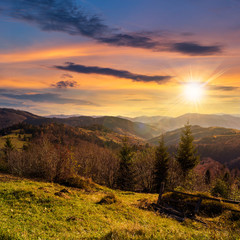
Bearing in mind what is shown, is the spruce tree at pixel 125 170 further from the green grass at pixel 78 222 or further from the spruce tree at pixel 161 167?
the green grass at pixel 78 222

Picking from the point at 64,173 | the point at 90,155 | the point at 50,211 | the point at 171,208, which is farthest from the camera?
the point at 90,155

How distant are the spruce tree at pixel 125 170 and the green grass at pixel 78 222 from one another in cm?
2387

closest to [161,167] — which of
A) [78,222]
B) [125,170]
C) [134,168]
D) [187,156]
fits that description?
[187,156]

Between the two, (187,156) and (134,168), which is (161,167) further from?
(134,168)

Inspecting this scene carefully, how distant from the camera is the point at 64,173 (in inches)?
1030

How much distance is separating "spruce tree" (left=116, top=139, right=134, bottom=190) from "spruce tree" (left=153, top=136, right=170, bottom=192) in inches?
244

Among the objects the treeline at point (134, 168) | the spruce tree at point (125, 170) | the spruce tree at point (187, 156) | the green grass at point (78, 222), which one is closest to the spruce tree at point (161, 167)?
the treeline at point (134, 168)

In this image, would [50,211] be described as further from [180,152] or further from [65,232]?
[180,152]

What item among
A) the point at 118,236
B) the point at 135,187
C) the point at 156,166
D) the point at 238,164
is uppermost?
the point at 118,236

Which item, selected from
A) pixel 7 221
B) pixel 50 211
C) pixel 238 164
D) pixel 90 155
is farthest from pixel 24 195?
pixel 238 164

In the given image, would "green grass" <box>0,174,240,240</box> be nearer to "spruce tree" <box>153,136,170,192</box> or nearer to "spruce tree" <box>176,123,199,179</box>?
"spruce tree" <box>176,123,199,179</box>

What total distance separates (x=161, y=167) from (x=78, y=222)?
2753 centimetres

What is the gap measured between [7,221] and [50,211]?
2.97 meters

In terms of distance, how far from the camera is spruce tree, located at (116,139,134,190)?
1506 inches
